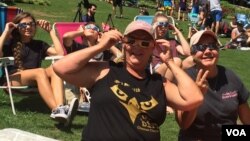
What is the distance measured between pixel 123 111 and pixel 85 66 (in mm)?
431

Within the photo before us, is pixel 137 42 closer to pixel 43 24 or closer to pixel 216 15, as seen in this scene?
pixel 43 24

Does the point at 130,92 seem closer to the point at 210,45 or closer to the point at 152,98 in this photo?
the point at 152,98

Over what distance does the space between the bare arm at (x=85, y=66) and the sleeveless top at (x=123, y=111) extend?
0.08 meters

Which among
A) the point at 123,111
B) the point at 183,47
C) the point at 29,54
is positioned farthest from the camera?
the point at 183,47

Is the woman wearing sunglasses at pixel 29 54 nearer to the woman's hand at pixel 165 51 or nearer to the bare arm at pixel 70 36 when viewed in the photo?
the bare arm at pixel 70 36

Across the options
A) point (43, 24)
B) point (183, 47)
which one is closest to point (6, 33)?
point (43, 24)

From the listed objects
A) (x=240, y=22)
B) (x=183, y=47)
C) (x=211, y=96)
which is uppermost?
(x=211, y=96)

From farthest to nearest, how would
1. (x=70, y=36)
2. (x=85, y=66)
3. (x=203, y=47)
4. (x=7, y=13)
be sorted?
(x=7, y=13) < (x=70, y=36) < (x=203, y=47) < (x=85, y=66)

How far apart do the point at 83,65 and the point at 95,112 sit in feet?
1.12

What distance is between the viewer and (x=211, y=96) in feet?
13.7

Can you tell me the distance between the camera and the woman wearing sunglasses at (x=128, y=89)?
11.8 ft

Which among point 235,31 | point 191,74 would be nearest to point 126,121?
point 191,74

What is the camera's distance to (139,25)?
3705 mm

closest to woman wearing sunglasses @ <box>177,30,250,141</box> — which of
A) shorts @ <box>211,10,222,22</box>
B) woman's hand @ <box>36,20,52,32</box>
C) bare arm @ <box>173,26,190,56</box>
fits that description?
bare arm @ <box>173,26,190,56</box>
